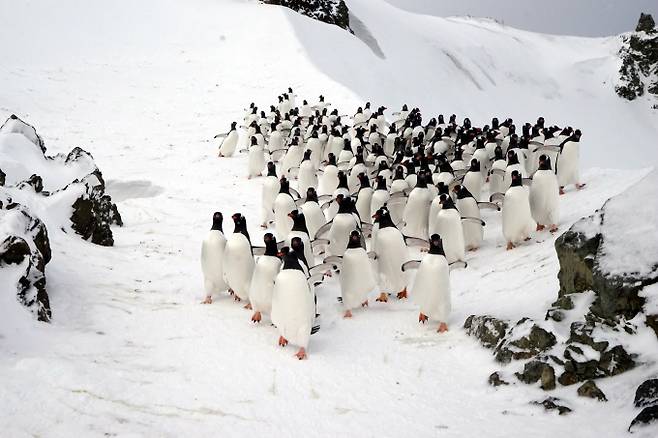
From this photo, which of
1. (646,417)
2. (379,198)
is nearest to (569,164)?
(379,198)

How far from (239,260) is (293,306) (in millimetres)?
1158

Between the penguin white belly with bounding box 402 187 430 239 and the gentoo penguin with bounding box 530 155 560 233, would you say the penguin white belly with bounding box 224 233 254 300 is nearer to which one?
the penguin white belly with bounding box 402 187 430 239

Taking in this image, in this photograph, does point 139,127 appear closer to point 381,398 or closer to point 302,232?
point 302,232

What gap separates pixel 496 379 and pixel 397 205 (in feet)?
15.3

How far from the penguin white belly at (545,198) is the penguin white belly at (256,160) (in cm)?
641

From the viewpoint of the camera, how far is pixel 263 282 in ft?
19.5

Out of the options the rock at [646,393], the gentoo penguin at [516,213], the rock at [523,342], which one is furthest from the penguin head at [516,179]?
the rock at [646,393]

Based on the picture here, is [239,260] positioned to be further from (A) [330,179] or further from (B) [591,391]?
(A) [330,179]

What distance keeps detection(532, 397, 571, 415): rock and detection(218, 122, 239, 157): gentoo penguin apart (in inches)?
446

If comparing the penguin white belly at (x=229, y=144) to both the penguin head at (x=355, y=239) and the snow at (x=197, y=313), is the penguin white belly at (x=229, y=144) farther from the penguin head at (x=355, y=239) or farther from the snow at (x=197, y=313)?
the penguin head at (x=355, y=239)

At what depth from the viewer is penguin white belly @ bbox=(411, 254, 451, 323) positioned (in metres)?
6.04

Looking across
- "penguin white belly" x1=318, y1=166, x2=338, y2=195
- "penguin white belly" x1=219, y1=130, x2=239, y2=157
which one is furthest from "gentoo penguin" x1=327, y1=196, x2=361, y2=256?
"penguin white belly" x1=219, y1=130, x2=239, y2=157

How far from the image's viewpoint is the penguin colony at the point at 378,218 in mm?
6008

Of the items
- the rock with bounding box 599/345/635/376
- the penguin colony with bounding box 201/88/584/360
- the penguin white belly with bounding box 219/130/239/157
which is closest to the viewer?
the rock with bounding box 599/345/635/376
